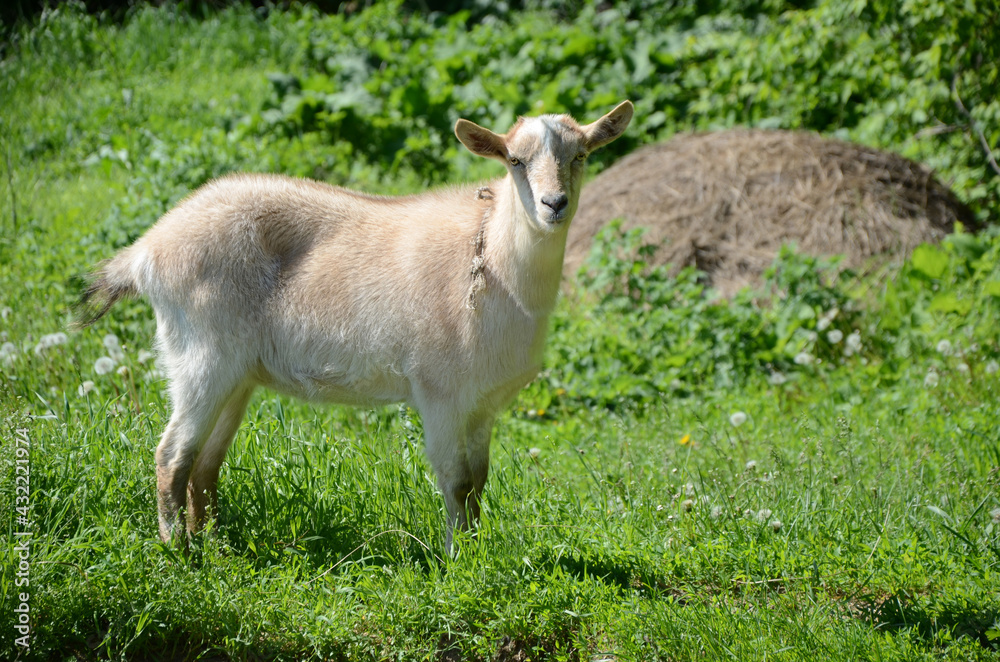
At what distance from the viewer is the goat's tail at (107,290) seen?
3969mm

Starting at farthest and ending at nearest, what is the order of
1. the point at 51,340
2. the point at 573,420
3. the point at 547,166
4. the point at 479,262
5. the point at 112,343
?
the point at 573,420
the point at 112,343
the point at 51,340
the point at 479,262
the point at 547,166

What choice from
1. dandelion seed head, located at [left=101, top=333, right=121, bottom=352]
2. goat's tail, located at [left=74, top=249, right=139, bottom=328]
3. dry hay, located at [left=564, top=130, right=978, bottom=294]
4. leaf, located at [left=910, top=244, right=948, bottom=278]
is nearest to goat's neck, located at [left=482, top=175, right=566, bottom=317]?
goat's tail, located at [left=74, top=249, right=139, bottom=328]

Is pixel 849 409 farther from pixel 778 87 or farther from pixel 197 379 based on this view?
pixel 778 87

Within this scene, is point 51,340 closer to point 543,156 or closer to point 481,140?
point 481,140

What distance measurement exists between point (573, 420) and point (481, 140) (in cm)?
224

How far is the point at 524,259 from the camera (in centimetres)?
371

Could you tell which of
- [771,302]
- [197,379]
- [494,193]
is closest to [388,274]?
[494,193]

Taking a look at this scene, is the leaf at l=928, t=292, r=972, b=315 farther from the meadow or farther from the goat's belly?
the goat's belly

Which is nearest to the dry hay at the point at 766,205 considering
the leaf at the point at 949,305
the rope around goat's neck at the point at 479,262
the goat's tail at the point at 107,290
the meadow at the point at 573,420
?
the meadow at the point at 573,420

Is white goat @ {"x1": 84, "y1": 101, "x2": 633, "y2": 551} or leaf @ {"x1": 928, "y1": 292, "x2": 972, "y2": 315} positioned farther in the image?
leaf @ {"x1": 928, "y1": 292, "x2": 972, "y2": 315}

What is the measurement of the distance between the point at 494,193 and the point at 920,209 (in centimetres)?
469

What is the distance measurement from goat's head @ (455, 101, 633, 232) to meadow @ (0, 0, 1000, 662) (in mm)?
1279

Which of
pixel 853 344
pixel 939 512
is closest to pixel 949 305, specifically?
pixel 853 344

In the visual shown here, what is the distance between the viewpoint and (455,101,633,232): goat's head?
348 centimetres
